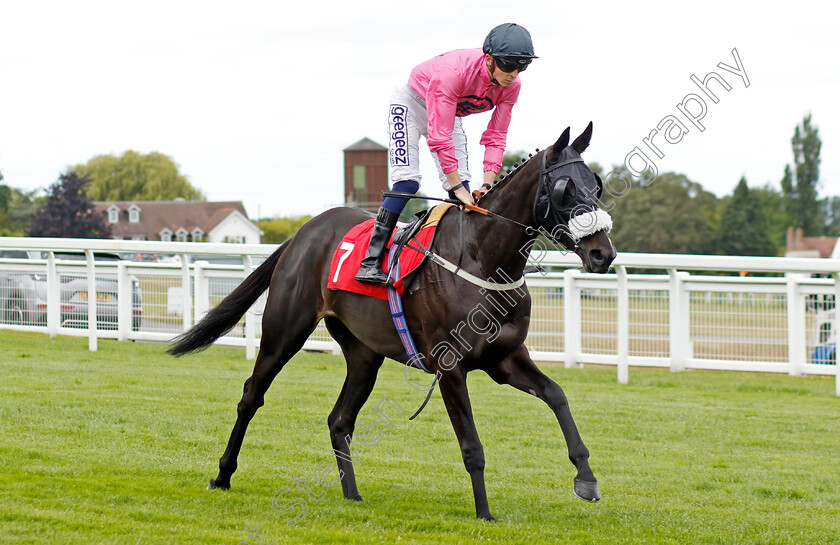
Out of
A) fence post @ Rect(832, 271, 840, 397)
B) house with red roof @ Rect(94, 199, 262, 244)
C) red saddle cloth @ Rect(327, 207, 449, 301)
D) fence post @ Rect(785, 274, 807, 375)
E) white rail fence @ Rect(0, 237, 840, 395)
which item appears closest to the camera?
red saddle cloth @ Rect(327, 207, 449, 301)

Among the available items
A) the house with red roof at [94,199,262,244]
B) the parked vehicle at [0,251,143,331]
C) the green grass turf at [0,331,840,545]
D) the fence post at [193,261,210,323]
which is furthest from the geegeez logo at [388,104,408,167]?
the house with red roof at [94,199,262,244]

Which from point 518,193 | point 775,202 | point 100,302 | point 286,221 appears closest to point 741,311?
point 518,193

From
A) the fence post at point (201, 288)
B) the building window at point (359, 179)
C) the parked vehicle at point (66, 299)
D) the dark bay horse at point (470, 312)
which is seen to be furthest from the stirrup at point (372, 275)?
the building window at point (359, 179)

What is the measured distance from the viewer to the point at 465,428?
407 centimetres

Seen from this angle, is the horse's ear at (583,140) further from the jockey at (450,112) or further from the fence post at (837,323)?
the fence post at (837,323)

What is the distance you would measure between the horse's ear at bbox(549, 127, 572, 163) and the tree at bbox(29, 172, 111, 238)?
4590 cm

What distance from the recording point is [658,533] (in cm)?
400

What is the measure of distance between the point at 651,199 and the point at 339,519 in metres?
54.0

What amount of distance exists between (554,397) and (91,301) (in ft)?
24.0

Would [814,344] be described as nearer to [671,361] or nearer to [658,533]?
[671,361]

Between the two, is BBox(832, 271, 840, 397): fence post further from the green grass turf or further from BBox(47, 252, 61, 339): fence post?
BBox(47, 252, 61, 339): fence post

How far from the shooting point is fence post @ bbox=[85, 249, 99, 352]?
997cm

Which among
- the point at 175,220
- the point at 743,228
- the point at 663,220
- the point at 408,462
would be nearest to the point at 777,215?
the point at 743,228

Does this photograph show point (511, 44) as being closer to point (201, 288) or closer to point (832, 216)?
point (201, 288)
